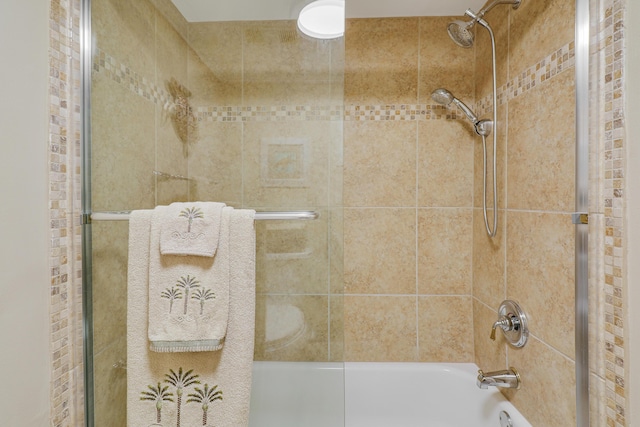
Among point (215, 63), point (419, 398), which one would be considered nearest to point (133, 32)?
point (215, 63)

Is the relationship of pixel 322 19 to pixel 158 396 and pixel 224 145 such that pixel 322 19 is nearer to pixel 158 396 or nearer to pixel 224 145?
pixel 224 145

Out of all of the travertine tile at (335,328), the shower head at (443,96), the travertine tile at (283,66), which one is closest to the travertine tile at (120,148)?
the travertine tile at (283,66)

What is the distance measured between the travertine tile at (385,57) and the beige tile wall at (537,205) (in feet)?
1.11

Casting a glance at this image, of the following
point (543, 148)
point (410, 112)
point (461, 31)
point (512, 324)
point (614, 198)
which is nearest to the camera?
point (614, 198)

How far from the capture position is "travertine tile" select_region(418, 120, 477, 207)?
1623 mm

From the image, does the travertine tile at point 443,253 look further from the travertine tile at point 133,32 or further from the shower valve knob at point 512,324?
the travertine tile at point 133,32

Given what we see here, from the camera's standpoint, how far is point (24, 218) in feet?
2.59

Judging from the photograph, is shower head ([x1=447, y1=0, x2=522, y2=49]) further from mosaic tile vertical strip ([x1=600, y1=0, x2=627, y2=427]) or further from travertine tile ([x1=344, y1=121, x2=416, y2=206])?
mosaic tile vertical strip ([x1=600, y1=0, x2=627, y2=427])

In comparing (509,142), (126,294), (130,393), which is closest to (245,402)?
(130,393)

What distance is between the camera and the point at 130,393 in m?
0.92

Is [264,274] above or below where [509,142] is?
below

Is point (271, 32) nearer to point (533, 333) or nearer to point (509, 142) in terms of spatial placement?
point (509, 142)

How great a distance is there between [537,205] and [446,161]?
1.84 ft

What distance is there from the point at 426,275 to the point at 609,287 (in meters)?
0.88
